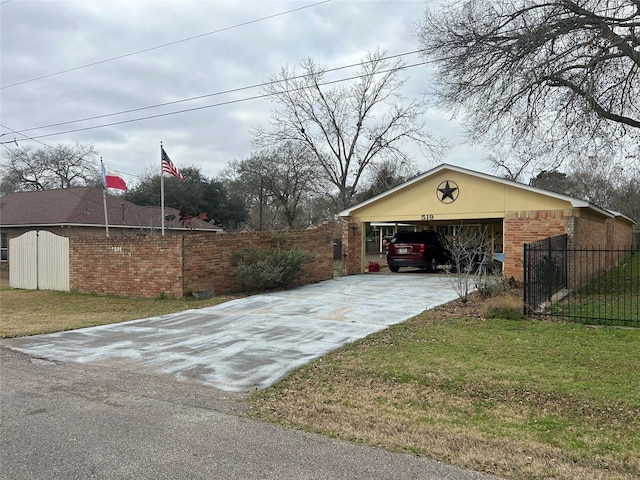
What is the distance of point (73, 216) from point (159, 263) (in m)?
12.1

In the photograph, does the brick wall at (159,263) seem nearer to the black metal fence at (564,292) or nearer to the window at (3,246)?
the black metal fence at (564,292)

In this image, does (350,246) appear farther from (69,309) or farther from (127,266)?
(69,309)

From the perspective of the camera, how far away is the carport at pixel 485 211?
14.3m

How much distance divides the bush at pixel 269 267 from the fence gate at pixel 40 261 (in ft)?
21.1

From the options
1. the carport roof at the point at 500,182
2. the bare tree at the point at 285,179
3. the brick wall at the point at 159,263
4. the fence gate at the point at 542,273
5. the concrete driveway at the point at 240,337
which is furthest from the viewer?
the bare tree at the point at 285,179

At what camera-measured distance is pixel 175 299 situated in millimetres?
12938

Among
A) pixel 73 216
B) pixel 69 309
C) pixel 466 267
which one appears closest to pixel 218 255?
pixel 69 309

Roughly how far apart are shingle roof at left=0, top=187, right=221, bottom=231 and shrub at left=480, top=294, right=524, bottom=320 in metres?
19.7

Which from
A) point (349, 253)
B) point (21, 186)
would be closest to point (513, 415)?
point (349, 253)

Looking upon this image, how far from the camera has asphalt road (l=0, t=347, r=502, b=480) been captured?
338cm

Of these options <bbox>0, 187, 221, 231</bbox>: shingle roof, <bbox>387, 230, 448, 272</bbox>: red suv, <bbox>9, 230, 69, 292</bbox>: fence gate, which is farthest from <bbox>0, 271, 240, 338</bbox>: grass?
<bbox>387, 230, 448, 272</bbox>: red suv

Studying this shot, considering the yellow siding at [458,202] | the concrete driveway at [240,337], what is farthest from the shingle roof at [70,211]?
the concrete driveway at [240,337]

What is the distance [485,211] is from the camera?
1562cm

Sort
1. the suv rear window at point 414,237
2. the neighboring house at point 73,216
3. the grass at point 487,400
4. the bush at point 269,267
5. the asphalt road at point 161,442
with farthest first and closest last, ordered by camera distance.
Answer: the neighboring house at point 73,216 → the suv rear window at point 414,237 → the bush at point 269,267 → the grass at point 487,400 → the asphalt road at point 161,442
